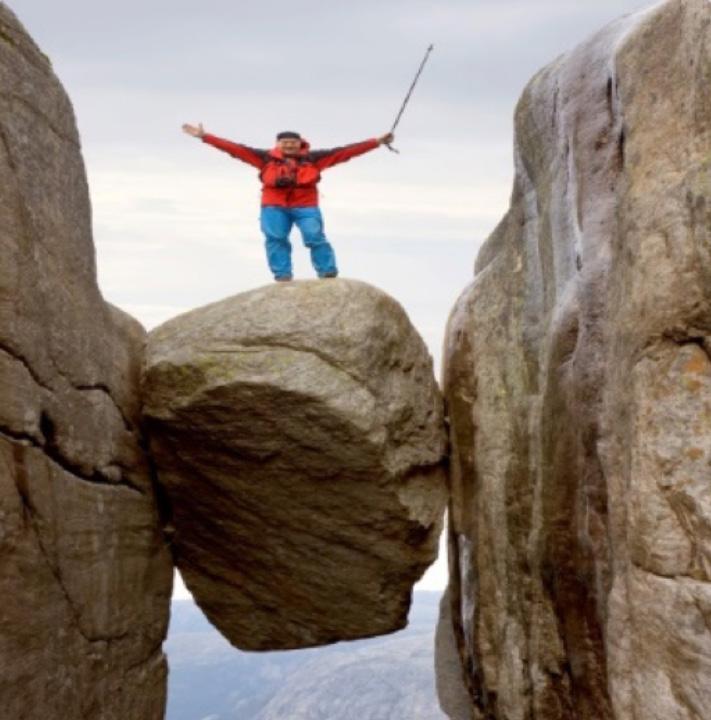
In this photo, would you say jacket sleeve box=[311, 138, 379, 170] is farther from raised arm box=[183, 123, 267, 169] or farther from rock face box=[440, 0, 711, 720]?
rock face box=[440, 0, 711, 720]

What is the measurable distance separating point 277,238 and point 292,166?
1.27 metres

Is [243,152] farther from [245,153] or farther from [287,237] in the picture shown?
[287,237]

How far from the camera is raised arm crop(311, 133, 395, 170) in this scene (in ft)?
59.8

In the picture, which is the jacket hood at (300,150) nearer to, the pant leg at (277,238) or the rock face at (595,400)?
the pant leg at (277,238)

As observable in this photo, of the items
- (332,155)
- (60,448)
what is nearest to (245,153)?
(332,155)

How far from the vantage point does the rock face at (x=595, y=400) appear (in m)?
10.2

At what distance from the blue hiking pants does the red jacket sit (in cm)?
15

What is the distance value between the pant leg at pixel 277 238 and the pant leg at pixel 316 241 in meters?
0.29

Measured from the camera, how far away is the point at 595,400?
1230 cm

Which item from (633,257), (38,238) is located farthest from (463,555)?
(38,238)

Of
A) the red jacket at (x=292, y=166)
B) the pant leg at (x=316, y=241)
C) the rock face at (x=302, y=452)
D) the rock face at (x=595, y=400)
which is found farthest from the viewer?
the red jacket at (x=292, y=166)

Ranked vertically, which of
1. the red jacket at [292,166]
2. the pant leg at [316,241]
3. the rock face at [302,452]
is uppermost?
the red jacket at [292,166]

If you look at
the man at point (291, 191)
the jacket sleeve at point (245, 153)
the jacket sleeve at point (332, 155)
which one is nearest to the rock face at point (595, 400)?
the man at point (291, 191)

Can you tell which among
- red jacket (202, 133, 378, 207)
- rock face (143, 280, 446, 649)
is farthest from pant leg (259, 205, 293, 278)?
rock face (143, 280, 446, 649)
